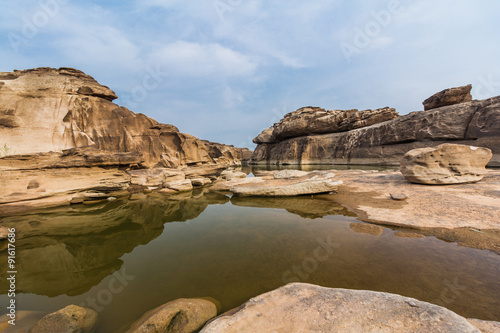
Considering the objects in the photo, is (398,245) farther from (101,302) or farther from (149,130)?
(149,130)

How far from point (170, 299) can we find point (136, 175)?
37.6 feet

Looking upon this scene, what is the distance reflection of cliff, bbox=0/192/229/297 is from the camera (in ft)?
9.77

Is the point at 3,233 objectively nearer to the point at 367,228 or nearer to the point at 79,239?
the point at 79,239

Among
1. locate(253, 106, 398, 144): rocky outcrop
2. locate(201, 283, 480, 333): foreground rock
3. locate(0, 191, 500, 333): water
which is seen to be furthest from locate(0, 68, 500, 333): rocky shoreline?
locate(253, 106, 398, 144): rocky outcrop

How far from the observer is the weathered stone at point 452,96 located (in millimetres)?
22312

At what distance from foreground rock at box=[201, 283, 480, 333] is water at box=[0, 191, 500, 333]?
0.64 metres

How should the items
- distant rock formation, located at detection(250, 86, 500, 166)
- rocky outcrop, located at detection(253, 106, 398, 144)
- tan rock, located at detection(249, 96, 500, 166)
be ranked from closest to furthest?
1. tan rock, located at detection(249, 96, 500, 166)
2. distant rock formation, located at detection(250, 86, 500, 166)
3. rocky outcrop, located at detection(253, 106, 398, 144)

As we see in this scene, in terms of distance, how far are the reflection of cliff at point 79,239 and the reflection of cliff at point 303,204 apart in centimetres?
211

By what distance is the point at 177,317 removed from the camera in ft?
6.40

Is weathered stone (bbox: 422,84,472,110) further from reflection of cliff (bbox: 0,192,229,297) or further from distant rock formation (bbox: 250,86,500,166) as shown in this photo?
reflection of cliff (bbox: 0,192,229,297)

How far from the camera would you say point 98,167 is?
9125mm

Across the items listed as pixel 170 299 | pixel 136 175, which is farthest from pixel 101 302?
pixel 136 175

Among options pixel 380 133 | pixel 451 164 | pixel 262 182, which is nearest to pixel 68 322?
pixel 262 182

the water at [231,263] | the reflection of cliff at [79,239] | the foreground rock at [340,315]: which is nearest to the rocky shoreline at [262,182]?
the foreground rock at [340,315]
